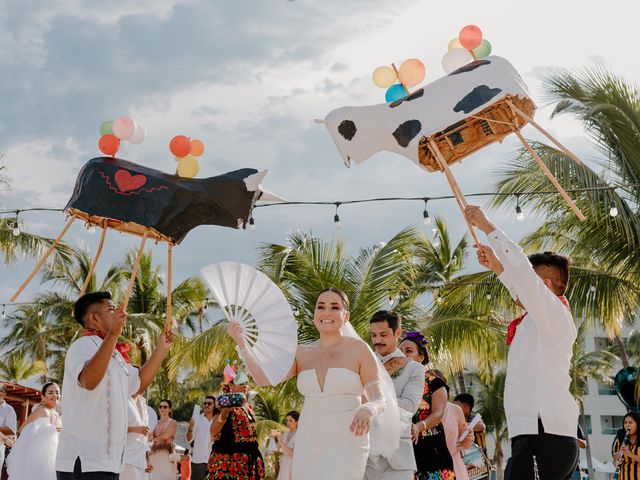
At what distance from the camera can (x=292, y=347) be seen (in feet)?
19.0

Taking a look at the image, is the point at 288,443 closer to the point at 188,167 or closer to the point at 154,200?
the point at 188,167

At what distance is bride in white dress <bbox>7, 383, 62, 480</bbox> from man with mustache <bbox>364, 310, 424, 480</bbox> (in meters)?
4.39

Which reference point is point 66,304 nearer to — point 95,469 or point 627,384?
point 627,384

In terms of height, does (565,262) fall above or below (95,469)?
above

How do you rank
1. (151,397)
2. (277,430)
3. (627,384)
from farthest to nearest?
(151,397)
(277,430)
(627,384)

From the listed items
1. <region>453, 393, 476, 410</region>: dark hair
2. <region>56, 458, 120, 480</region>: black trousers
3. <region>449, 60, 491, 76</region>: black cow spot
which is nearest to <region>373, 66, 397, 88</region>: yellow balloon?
<region>449, 60, 491, 76</region>: black cow spot

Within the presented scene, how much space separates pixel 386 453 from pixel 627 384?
10.9 m

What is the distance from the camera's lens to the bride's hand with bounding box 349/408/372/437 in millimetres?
4746

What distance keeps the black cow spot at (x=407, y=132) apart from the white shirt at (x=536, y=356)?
1.14 m

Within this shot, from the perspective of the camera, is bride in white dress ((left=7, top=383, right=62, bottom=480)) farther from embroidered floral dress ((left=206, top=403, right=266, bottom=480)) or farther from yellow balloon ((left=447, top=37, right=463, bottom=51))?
yellow balloon ((left=447, top=37, right=463, bottom=51))

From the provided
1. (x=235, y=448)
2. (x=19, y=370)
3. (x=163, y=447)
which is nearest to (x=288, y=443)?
(x=163, y=447)

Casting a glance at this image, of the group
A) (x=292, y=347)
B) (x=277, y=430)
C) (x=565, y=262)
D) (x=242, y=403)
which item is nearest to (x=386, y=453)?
(x=292, y=347)

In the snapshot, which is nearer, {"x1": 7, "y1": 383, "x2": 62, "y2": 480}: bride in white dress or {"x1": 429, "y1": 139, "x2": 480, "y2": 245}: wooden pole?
{"x1": 429, "y1": 139, "x2": 480, "y2": 245}: wooden pole

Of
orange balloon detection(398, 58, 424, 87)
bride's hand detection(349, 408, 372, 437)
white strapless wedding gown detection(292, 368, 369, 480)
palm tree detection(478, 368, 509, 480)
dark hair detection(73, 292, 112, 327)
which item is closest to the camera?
bride's hand detection(349, 408, 372, 437)
